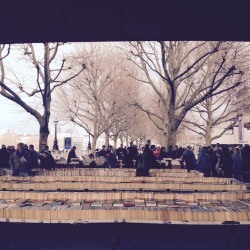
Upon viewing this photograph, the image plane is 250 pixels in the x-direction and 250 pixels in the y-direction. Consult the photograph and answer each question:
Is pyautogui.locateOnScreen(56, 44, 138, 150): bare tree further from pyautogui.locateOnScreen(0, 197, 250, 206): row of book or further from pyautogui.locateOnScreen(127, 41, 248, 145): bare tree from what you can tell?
pyautogui.locateOnScreen(0, 197, 250, 206): row of book

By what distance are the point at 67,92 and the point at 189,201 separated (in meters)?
36.6

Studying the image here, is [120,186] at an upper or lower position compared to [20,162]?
lower

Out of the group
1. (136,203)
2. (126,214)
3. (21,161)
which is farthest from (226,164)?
(126,214)

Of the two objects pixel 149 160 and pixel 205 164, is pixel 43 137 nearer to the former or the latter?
pixel 205 164

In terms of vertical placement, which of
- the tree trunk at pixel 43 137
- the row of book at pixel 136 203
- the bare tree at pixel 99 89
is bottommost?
the row of book at pixel 136 203

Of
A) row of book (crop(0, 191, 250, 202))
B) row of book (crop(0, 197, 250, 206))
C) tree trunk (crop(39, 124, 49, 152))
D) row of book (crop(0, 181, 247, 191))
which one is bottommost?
row of book (crop(0, 197, 250, 206))

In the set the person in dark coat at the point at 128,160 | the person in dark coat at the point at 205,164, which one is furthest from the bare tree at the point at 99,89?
the person in dark coat at the point at 205,164

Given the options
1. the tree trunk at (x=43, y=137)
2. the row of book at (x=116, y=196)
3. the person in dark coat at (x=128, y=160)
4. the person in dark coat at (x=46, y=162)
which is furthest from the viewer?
the tree trunk at (x=43, y=137)

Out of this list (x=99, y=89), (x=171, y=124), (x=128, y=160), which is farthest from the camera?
(x=99, y=89)

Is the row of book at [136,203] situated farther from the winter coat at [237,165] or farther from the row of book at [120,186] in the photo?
the winter coat at [237,165]

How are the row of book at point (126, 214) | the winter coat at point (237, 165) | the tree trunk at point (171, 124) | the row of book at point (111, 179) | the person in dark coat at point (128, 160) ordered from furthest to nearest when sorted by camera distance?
1. the tree trunk at point (171, 124)
2. the person in dark coat at point (128, 160)
3. the winter coat at point (237, 165)
4. the row of book at point (111, 179)
5. the row of book at point (126, 214)

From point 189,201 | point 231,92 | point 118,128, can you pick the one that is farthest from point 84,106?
point 189,201

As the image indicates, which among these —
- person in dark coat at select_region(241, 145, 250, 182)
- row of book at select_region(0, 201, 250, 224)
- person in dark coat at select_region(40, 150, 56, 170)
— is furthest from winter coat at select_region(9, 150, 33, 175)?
person in dark coat at select_region(241, 145, 250, 182)

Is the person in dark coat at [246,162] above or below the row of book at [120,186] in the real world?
above
